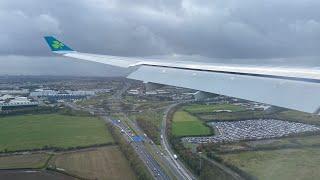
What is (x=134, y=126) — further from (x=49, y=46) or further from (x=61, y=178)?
(x=49, y=46)

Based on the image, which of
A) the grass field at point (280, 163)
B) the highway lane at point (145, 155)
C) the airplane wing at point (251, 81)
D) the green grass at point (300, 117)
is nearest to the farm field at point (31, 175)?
the highway lane at point (145, 155)

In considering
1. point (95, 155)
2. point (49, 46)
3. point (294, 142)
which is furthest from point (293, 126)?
point (49, 46)

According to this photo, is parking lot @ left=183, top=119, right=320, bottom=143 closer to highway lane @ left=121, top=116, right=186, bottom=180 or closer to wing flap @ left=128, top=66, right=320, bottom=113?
highway lane @ left=121, top=116, right=186, bottom=180

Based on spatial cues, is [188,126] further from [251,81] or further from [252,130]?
[251,81]

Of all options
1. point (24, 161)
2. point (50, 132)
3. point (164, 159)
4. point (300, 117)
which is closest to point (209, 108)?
point (300, 117)

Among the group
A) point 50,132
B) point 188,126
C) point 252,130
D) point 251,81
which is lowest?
point 50,132

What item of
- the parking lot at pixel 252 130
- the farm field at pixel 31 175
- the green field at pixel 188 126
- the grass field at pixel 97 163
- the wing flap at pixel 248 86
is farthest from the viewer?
the green field at pixel 188 126

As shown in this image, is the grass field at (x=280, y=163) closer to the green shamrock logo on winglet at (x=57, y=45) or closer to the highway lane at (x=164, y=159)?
the highway lane at (x=164, y=159)
